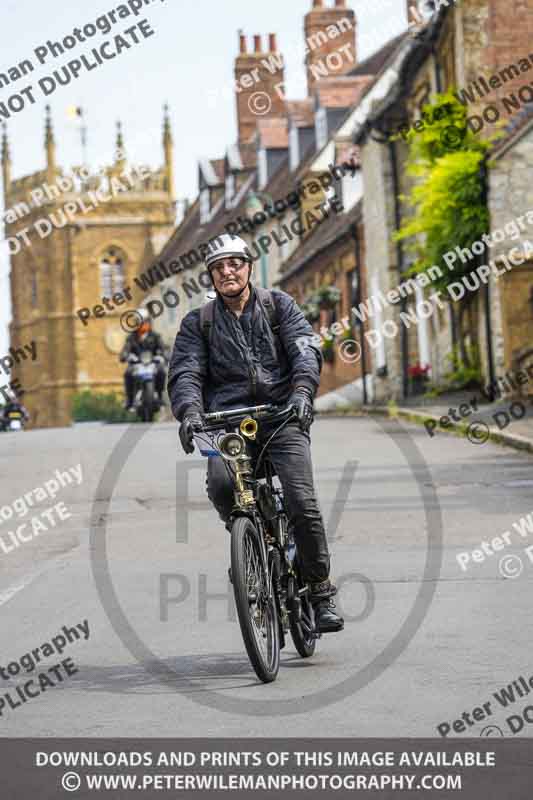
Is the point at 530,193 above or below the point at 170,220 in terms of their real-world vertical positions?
below

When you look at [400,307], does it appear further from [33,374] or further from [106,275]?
[33,374]

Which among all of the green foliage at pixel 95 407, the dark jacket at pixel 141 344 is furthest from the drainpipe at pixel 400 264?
the green foliage at pixel 95 407

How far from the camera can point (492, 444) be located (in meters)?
20.0

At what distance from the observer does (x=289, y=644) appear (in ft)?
26.5

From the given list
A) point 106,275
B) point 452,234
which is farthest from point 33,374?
point 452,234

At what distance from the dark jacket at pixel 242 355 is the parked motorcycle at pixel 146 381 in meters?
20.1

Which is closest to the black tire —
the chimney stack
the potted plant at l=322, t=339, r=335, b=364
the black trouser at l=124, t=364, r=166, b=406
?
the black trouser at l=124, t=364, r=166, b=406

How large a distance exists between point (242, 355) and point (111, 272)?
9663 centimetres

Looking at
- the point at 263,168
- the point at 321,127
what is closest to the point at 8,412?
the point at 321,127

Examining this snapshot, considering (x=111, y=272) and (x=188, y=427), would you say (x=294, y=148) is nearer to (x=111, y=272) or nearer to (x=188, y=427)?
(x=188, y=427)

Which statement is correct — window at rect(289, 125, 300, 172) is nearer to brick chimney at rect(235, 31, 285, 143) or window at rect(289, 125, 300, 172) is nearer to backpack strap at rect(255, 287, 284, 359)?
brick chimney at rect(235, 31, 285, 143)

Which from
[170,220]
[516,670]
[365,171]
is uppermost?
[170,220]

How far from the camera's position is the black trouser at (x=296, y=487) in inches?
284

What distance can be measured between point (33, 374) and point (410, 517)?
321ft
